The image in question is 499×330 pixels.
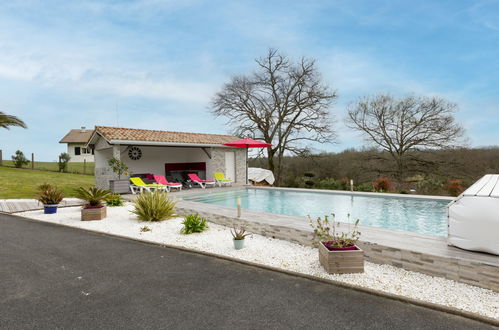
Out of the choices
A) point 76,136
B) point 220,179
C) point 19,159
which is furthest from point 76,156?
point 220,179

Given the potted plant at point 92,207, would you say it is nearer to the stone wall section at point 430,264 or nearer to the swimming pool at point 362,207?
the swimming pool at point 362,207

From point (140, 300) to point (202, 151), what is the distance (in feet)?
47.2

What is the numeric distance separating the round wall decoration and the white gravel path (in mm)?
7586

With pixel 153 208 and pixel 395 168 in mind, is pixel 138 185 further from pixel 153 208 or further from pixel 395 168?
pixel 395 168

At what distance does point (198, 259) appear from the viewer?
15.7 feet

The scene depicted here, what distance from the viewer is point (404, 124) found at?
18.9 metres

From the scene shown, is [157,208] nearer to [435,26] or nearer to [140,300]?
[140,300]

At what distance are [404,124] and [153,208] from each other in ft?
59.4

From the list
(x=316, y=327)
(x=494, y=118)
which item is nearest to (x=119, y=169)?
(x=316, y=327)

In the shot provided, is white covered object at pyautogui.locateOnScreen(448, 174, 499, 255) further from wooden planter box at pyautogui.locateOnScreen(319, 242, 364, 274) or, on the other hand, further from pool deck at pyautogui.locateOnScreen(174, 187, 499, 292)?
wooden planter box at pyautogui.locateOnScreen(319, 242, 364, 274)

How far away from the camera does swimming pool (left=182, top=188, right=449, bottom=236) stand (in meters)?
7.34

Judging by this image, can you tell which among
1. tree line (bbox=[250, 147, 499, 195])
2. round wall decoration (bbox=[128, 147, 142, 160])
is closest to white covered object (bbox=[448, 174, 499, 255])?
tree line (bbox=[250, 147, 499, 195])

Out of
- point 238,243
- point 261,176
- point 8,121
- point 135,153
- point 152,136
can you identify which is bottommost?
point 238,243

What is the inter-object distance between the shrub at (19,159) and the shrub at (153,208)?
79.2ft
